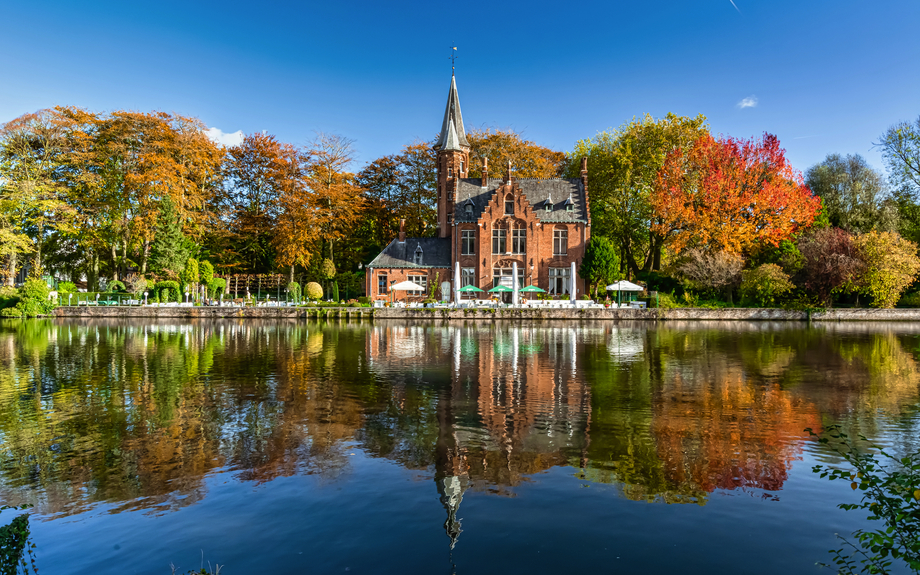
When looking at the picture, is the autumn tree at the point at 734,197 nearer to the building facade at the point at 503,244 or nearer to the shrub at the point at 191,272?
the building facade at the point at 503,244

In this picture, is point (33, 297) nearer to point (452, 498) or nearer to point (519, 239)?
point (519, 239)

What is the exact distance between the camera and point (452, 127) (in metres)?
49.0

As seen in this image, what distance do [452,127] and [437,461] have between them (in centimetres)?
4397

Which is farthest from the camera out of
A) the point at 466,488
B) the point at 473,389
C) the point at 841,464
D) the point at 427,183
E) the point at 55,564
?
the point at 427,183

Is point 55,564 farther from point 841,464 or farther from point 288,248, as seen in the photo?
point 288,248

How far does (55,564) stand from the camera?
216 inches

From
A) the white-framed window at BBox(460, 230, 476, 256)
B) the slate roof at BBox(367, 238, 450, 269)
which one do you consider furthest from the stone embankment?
the white-framed window at BBox(460, 230, 476, 256)

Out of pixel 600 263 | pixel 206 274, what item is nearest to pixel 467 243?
pixel 600 263

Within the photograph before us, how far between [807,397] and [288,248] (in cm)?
4117

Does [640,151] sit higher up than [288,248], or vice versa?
[640,151]

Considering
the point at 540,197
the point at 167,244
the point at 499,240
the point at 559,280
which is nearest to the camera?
the point at 167,244

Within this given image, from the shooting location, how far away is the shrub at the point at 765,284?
37875 mm

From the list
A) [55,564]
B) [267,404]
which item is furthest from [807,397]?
[55,564]

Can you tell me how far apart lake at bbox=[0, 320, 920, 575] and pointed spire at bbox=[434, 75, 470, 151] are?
3384 cm
